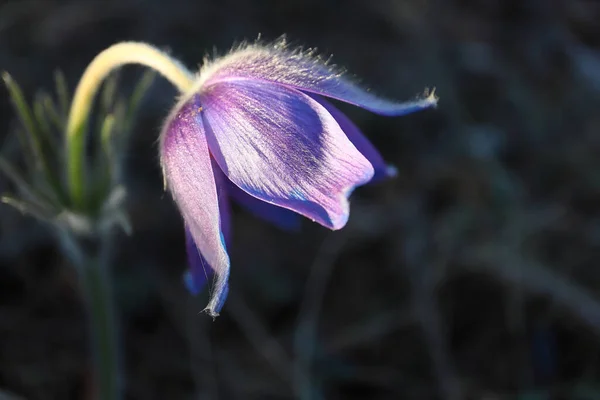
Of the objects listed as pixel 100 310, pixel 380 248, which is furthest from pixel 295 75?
pixel 380 248

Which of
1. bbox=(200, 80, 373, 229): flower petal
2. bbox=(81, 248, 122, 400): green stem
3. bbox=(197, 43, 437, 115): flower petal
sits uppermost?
bbox=(197, 43, 437, 115): flower petal

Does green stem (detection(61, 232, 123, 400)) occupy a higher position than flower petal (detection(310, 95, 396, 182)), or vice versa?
flower petal (detection(310, 95, 396, 182))

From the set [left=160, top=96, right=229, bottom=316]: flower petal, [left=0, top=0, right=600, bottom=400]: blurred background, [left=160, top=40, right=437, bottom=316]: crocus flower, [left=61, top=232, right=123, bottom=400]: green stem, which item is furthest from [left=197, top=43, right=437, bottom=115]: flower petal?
[left=0, top=0, right=600, bottom=400]: blurred background

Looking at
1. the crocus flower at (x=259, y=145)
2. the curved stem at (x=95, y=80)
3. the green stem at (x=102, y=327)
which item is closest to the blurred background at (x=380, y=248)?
the green stem at (x=102, y=327)

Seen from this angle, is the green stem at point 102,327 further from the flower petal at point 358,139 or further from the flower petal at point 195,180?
the flower petal at point 358,139

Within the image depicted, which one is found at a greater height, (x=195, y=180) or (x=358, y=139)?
(x=358, y=139)

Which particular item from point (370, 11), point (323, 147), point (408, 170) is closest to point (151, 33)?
point (370, 11)

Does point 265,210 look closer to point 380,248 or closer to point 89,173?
point 89,173

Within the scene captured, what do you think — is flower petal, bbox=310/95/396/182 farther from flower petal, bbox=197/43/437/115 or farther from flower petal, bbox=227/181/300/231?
flower petal, bbox=227/181/300/231
